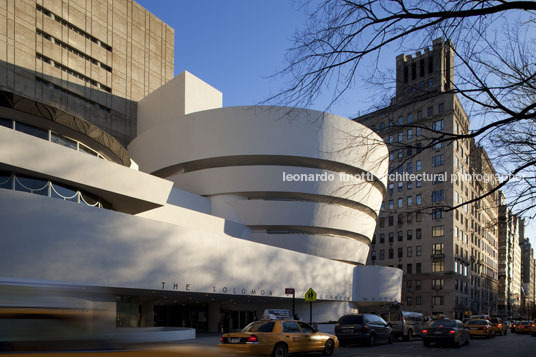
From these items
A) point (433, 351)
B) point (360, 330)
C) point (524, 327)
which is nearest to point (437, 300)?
point (524, 327)

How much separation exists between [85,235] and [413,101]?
62.9ft

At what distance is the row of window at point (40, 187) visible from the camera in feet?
74.8

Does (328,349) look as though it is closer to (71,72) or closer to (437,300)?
(71,72)

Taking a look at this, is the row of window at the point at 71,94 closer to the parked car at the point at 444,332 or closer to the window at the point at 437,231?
the parked car at the point at 444,332

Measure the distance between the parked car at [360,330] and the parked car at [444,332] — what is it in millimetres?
2283

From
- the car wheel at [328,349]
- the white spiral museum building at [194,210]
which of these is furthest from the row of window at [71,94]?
the car wheel at [328,349]

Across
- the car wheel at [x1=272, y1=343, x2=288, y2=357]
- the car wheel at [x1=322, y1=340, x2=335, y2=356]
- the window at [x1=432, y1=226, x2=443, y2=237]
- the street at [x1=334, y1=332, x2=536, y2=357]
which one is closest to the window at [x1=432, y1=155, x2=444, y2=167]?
the window at [x1=432, y1=226, x2=443, y2=237]

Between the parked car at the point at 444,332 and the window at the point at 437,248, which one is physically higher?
the window at the point at 437,248

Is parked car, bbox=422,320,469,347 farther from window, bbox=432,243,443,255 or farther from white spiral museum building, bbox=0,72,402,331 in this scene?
window, bbox=432,243,443,255

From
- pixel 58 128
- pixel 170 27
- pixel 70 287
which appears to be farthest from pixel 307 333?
pixel 170 27

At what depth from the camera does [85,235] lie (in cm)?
2295

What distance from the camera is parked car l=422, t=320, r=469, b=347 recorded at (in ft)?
73.0

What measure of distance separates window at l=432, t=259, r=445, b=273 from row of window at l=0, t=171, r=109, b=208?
6535cm

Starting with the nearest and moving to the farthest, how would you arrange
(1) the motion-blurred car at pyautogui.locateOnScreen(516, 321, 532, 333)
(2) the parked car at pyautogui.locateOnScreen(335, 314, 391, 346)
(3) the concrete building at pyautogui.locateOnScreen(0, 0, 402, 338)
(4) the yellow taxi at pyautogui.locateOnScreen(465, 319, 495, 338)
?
(2) the parked car at pyautogui.locateOnScreen(335, 314, 391, 346), (3) the concrete building at pyautogui.locateOnScreen(0, 0, 402, 338), (4) the yellow taxi at pyautogui.locateOnScreen(465, 319, 495, 338), (1) the motion-blurred car at pyautogui.locateOnScreen(516, 321, 532, 333)
